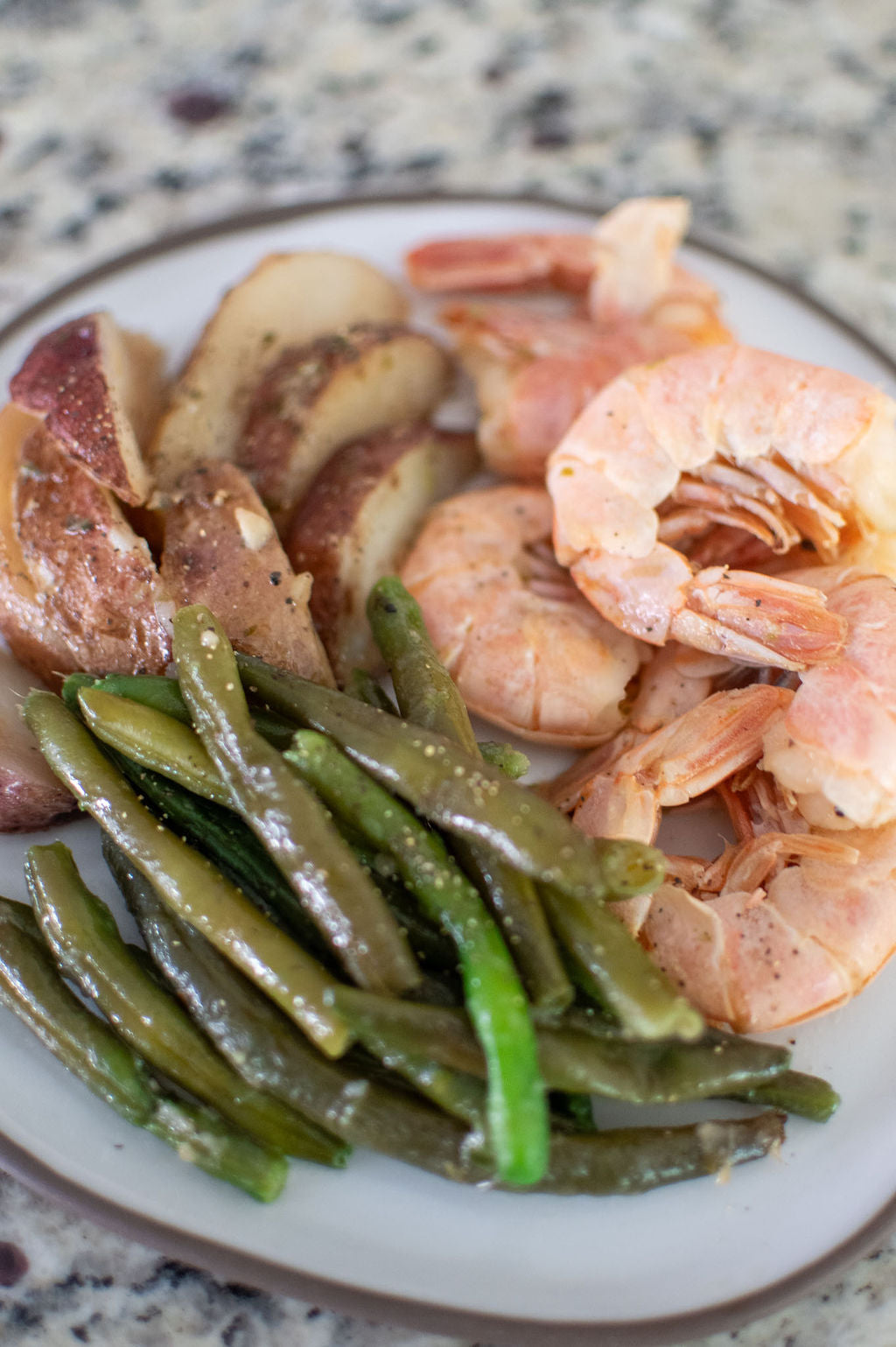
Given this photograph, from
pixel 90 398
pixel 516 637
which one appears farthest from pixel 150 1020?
pixel 90 398

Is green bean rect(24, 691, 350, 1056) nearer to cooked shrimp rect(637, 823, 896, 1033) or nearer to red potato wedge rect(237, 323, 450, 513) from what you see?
cooked shrimp rect(637, 823, 896, 1033)

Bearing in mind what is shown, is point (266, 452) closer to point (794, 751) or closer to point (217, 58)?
point (794, 751)

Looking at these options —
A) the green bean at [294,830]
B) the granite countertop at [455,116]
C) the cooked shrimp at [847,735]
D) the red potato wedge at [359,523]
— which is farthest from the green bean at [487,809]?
the granite countertop at [455,116]

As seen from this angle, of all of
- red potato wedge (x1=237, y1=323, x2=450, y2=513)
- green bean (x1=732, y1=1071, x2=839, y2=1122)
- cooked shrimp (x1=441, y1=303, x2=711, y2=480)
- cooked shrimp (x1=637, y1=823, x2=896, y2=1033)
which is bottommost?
green bean (x1=732, y1=1071, x2=839, y2=1122)

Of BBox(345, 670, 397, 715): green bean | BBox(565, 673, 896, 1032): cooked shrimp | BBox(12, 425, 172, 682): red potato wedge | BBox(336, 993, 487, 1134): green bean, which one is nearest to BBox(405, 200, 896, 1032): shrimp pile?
BBox(565, 673, 896, 1032): cooked shrimp

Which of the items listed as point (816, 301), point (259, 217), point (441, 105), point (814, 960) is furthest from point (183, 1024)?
point (441, 105)

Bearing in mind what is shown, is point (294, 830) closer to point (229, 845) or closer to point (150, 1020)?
point (229, 845)

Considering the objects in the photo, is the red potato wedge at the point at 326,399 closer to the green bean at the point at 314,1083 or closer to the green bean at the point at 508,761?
the green bean at the point at 508,761
